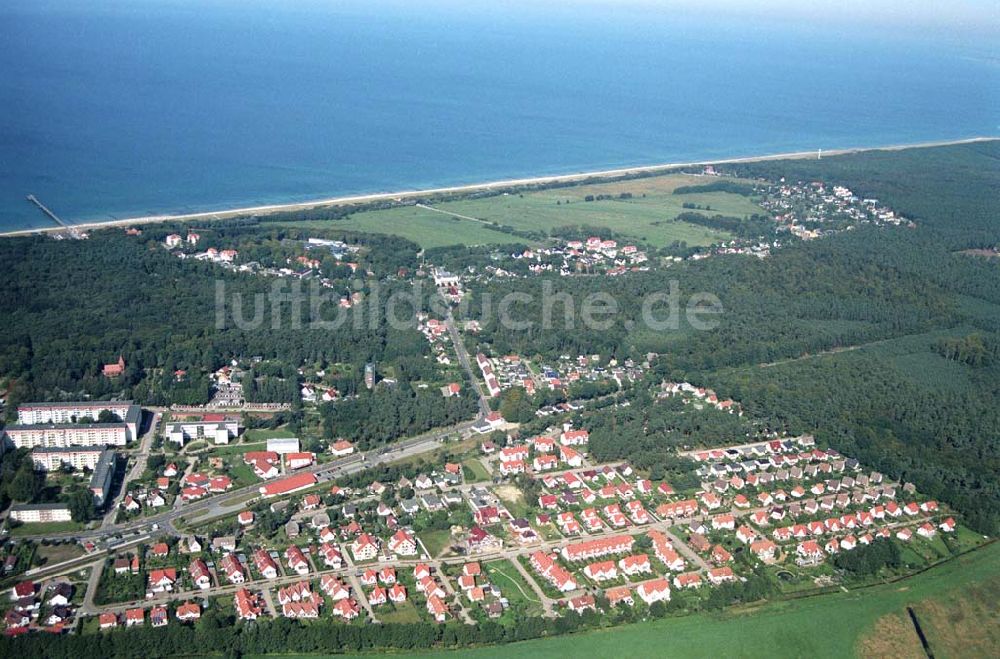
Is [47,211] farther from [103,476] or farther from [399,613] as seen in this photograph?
[399,613]

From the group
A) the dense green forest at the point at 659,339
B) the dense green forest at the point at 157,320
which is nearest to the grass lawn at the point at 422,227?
the dense green forest at the point at 659,339

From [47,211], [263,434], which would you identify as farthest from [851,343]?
[47,211]

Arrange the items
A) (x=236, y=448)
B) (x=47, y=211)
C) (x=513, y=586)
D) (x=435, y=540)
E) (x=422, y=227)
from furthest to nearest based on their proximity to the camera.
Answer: (x=422, y=227) < (x=47, y=211) < (x=236, y=448) < (x=435, y=540) < (x=513, y=586)

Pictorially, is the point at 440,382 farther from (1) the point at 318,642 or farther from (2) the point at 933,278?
(2) the point at 933,278

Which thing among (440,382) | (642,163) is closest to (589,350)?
(440,382)

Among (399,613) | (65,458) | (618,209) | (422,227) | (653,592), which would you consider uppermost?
(618,209)

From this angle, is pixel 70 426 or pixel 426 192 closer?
pixel 70 426

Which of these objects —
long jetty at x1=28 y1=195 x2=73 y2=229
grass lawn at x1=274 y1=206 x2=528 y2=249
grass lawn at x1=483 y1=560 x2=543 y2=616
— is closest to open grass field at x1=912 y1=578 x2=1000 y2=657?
grass lawn at x1=483 y1=560 x2=543 y2=616
